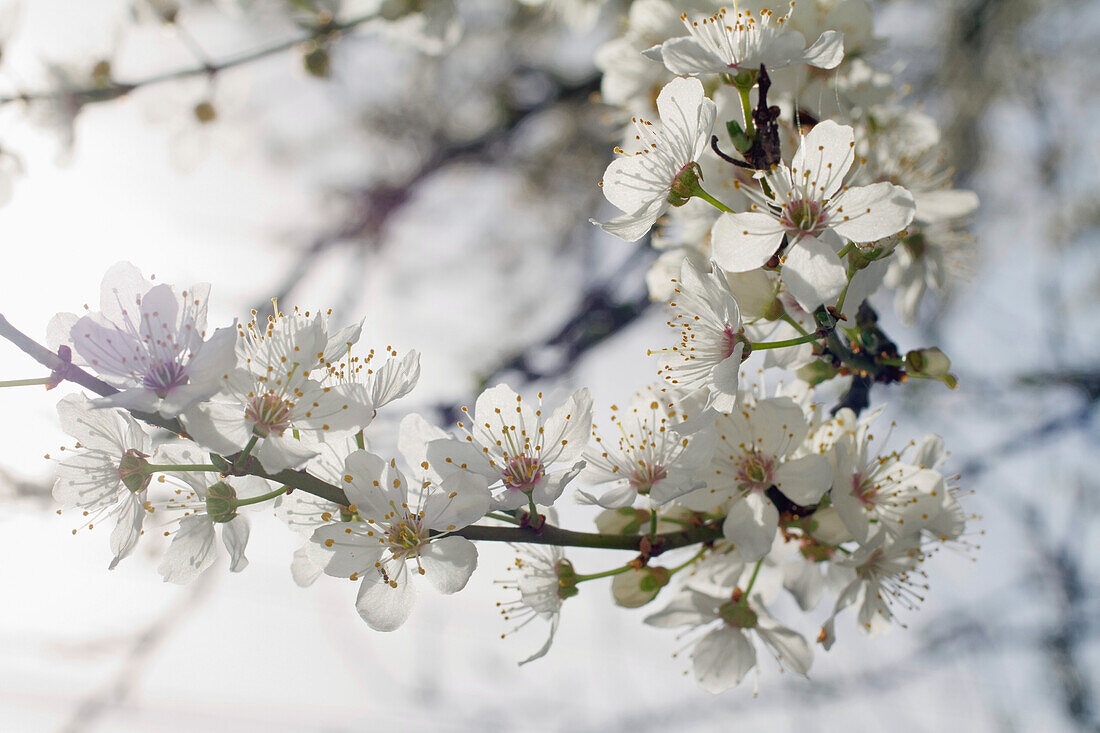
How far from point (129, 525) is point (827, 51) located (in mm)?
947

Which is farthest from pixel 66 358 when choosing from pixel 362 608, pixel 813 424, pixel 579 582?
pixel 813 424

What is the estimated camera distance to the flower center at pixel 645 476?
1.01 m

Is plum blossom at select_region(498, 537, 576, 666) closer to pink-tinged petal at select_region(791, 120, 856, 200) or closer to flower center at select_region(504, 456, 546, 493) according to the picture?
flower center at select_region(504, 456, 546, 493)

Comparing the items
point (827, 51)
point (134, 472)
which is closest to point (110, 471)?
point (134, 472)

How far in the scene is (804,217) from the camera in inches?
33.9

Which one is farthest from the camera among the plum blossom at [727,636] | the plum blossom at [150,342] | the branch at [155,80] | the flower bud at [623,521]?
the branch at [155,80]

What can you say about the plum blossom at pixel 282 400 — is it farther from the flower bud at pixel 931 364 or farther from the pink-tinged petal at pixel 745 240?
the flower bud at pixel 931 364

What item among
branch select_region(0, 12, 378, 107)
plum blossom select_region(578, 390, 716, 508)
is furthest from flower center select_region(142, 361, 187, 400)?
branch select_region(0, 12, 378, 107)

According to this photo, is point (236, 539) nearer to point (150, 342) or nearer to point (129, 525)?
point (129, 525)

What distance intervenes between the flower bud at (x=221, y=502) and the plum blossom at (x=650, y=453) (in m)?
0.39

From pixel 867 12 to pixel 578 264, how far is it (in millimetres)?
1913

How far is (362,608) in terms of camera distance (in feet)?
2.81

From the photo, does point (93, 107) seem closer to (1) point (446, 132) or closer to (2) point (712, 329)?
(2) point (712, 329)

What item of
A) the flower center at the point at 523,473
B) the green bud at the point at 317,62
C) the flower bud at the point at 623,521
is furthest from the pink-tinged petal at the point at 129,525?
the green bud at the point at 317,62
